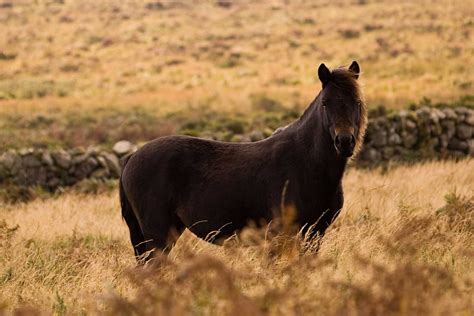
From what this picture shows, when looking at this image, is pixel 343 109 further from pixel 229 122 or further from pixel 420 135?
pixel 229 122

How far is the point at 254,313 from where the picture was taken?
9.08 ft

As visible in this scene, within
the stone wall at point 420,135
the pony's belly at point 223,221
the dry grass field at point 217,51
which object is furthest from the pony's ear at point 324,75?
the dry grass field at point 217,51

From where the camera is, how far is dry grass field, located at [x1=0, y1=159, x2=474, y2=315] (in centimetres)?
322

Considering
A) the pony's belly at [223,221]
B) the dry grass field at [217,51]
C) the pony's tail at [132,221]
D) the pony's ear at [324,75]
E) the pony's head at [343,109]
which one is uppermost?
the pony's ear at [324,75]

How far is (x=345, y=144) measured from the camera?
523 centimetres

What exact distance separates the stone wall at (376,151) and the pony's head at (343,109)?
10.0 metres

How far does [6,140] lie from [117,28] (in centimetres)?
3486

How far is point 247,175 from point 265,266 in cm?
117

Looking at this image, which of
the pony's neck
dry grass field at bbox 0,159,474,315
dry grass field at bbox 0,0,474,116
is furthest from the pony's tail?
dry grass field at bbox 0,0,474,116

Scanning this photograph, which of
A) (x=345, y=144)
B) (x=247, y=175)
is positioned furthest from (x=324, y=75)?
(x=247, y=175)

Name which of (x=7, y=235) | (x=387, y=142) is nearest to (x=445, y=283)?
(x=7, y=235)

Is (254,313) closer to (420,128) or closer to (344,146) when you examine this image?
(344,146)

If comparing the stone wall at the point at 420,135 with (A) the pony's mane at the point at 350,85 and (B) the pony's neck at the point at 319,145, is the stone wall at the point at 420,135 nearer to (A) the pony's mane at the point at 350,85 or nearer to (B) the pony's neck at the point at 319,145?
(B) the pony's neck at the point at 319,145

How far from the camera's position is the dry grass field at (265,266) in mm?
3223
